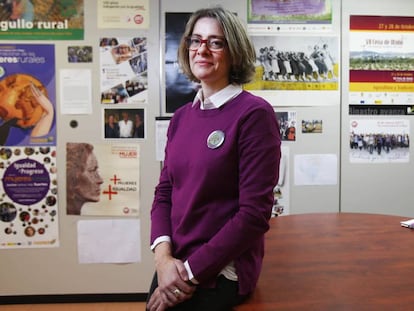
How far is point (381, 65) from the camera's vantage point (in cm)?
264

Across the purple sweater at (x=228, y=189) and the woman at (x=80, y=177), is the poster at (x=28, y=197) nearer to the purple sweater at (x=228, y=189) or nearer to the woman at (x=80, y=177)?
the woman at (x=80, y=177)

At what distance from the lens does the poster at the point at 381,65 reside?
2619 mm

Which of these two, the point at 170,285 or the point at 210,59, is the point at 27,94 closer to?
the point at 210,59

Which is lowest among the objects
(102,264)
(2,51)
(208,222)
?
(102,264)

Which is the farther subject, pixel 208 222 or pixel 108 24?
pixel 108 24

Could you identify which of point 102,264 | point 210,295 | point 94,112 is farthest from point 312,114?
point 210,295

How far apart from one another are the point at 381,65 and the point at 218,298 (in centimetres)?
221

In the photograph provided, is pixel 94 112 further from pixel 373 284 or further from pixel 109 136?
pixel 373 284

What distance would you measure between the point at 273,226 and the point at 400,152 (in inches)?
59.4

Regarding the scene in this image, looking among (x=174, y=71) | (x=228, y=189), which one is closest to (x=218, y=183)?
(x=228, y=189)

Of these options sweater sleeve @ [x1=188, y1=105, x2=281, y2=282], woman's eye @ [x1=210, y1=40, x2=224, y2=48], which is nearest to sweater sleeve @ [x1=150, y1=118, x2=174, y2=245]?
sweater sleeve @ [x1=188, y1=105, x2=281, y2=282]

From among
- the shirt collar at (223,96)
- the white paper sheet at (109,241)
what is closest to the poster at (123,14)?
the white paper sheet at (109,241)

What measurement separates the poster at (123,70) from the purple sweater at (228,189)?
1.54 metres

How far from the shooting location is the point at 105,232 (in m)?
2.63
